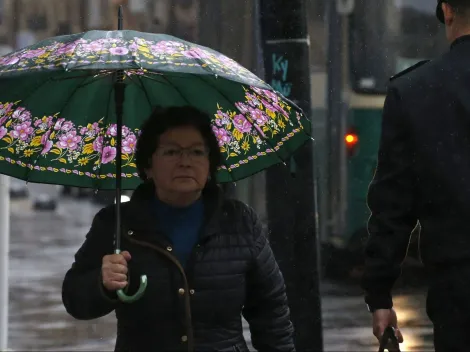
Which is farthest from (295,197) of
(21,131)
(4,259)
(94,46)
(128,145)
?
(4,259)

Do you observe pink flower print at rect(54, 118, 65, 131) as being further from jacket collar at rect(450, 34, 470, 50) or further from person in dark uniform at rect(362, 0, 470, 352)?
jacket collar at rect(450, 34, 470, 50)

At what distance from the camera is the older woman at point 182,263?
386cm

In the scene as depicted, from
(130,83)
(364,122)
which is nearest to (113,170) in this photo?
(130,83)

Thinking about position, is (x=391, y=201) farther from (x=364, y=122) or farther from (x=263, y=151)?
→ (x=364, y=122)

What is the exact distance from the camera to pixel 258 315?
404cm

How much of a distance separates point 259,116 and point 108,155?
24.3 inches

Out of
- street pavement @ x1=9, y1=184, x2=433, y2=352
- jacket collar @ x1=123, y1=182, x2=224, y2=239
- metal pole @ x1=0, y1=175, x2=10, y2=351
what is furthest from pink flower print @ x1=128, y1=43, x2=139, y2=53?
street pavement @ x1=9, y1=184, x2=433, y2=352

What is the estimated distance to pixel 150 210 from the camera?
3980 mm

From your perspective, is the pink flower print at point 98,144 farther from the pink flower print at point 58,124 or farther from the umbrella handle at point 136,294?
the umbrella handle at point 136,294

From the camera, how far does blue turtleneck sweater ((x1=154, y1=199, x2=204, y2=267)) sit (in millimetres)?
3916

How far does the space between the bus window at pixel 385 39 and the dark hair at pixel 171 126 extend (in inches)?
410

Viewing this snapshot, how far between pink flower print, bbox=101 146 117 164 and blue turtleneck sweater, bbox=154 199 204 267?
0.64 metres

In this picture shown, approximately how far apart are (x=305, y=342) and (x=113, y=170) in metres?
1.66

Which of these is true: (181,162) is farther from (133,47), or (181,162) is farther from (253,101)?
(253,101)
